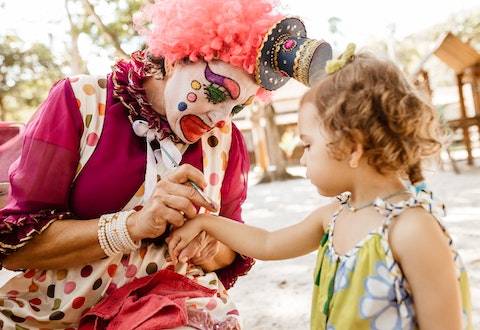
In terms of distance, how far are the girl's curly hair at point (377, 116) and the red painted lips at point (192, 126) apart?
0.51 m

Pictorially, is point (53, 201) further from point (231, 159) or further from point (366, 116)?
point (366, 116)

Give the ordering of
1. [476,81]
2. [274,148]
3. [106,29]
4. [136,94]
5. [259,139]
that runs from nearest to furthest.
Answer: [136,94] < [106,29] < [476,81] < [274,148] < [259,139]

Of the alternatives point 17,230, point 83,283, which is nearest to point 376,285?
point 83,283

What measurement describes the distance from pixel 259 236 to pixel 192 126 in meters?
0.43

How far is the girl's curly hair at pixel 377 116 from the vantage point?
1.22 m

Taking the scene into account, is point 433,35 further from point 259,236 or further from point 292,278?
point 259,236

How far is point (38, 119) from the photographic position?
5.07ft

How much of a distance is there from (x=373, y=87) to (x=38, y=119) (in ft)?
3.30

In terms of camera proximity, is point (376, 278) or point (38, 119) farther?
point (38, 119)

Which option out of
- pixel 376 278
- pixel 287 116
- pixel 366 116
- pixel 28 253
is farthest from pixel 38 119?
pixel 287 116

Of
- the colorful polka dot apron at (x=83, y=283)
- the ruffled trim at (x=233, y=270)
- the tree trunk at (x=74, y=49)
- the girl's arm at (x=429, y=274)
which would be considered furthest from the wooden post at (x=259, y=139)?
the girl's arm at (x=429, y=274)

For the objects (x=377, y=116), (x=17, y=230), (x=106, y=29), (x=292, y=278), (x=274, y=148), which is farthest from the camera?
(x=274, y=148)

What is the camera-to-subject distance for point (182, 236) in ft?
4.96

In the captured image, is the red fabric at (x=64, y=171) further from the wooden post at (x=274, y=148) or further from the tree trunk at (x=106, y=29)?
the wooden post at (x=274, y=148)
